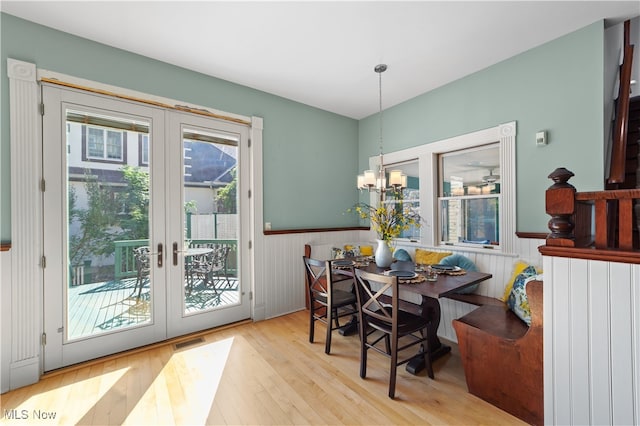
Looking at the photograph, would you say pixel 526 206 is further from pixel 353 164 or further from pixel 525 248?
pixel 353 164

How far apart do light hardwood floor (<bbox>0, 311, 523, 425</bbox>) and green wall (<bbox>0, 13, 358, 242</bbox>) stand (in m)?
1.31

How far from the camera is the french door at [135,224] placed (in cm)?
238

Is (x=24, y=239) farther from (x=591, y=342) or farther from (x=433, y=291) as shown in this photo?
(x=591, y=342)

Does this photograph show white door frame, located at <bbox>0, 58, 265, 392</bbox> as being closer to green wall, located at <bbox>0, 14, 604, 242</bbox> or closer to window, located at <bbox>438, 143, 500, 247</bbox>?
green wall, located at <bbox>0, 14, 604, 242</bbox>

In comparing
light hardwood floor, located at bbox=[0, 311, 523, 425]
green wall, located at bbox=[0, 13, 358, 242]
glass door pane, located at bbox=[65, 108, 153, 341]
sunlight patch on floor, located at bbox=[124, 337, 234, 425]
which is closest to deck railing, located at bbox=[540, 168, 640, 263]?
light hardwood floor, located at bbox=[0, 311, 523, 425]

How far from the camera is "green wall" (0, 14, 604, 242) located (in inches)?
90.6

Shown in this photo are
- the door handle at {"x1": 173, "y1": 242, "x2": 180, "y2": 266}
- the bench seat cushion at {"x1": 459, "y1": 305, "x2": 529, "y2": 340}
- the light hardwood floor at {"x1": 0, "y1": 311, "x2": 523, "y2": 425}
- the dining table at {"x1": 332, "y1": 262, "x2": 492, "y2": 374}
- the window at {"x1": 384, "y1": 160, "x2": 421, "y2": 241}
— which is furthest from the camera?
the window at {"x1": 384, "y1": 160, "x2": 421, "y2": 241}

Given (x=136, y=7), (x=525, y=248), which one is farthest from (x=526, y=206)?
(x=136, y=7)

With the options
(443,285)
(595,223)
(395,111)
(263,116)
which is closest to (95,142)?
(263,116)

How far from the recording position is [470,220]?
3256 mm

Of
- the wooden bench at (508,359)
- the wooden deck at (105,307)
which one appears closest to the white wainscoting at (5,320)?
the wooden deck at (105,307)

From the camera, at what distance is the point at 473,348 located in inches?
79.4

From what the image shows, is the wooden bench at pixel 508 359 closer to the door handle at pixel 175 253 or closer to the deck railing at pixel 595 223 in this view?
the deck railing at pixel 595 223

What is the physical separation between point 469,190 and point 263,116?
8.95 ft
